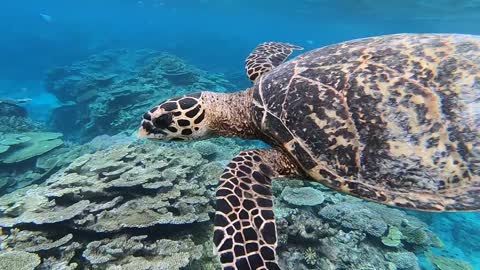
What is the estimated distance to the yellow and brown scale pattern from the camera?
2.23 metres

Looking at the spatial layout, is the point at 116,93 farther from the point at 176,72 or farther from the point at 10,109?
the point at 10,109

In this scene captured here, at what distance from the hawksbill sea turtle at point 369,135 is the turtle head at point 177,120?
0.72 meters

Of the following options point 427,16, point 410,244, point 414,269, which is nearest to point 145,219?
point 414,269

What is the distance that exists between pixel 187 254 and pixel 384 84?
8.03ft

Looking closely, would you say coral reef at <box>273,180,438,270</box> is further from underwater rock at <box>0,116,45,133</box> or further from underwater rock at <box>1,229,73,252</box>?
underwater rock at <box>0,116,45,133</box>

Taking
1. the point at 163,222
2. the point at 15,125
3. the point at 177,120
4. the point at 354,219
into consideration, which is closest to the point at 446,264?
the point at 354,219

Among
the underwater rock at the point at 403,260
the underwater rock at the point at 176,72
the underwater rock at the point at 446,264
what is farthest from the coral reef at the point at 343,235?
the underwater rock at the point at 176,72

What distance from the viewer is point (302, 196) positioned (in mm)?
4891

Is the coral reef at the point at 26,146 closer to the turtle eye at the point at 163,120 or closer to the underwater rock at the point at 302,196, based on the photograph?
the turtle eye at the point at 163,120

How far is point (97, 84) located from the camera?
13742 mm

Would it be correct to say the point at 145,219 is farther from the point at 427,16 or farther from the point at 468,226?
the point at 427,16

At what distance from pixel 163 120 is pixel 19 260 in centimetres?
188

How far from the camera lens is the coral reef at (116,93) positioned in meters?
10.4

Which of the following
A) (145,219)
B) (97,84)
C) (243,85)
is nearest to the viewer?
(145,219)
